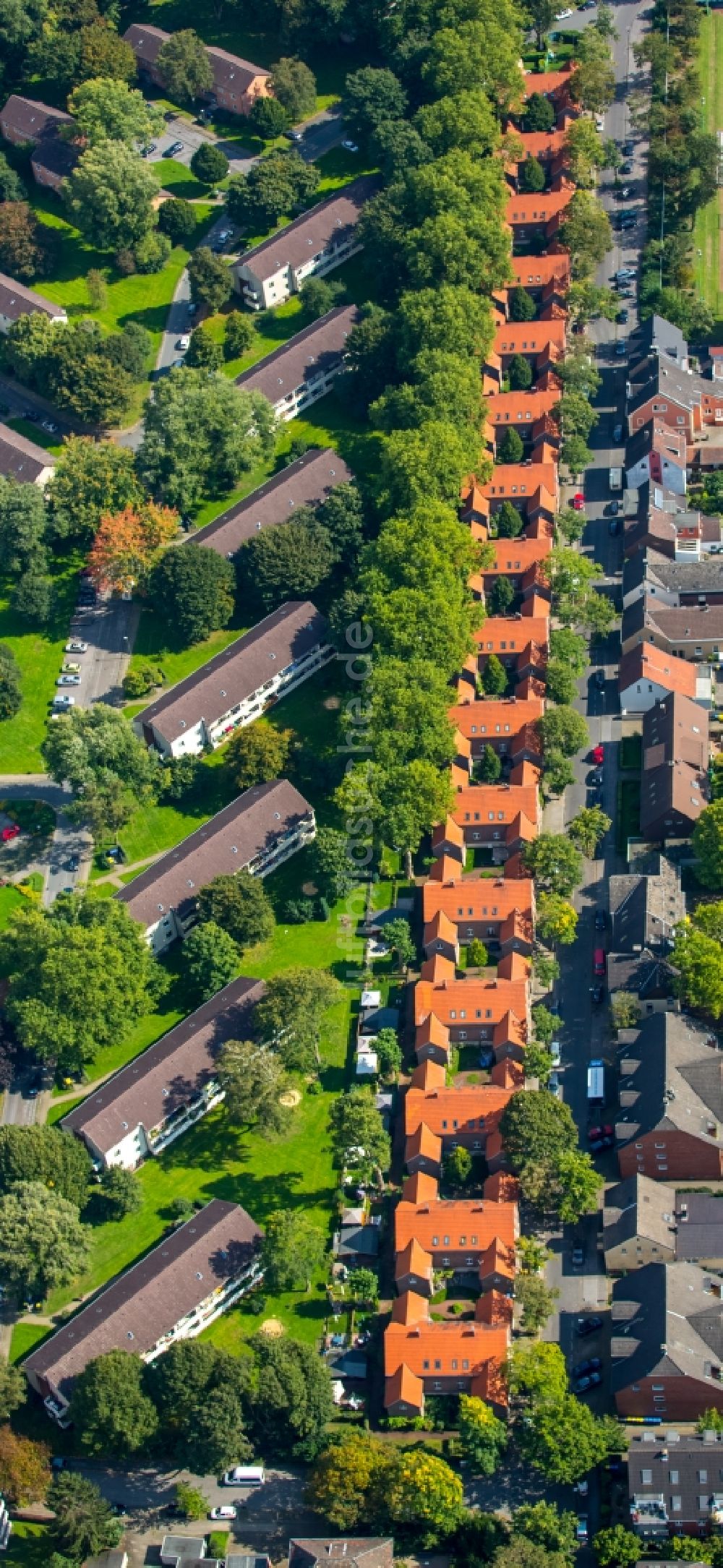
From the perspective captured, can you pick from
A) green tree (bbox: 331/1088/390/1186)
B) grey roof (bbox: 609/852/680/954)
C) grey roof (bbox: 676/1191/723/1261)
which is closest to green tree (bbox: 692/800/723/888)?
grey roof (bbox: 609/852/680/954)

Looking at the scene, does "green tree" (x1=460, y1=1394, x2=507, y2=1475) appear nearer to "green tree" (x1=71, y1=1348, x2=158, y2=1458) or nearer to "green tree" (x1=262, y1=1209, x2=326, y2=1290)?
"green tree" (x1=262, y1=1209, x2=326, y2=1290)

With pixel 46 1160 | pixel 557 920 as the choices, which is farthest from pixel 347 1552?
pixel 557 920

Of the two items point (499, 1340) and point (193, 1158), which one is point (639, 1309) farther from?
point (193, 1158)

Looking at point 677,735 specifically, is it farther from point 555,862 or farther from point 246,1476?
point 246,1476

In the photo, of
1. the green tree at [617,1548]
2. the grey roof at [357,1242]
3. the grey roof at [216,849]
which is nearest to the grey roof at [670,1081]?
the grey roof at [357,1242]

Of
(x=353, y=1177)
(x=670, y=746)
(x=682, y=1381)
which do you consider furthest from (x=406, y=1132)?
(x=670, y=746)
